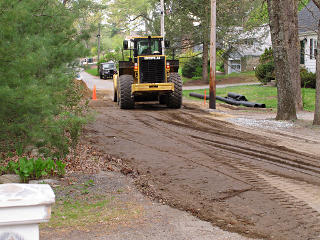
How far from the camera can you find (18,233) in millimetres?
2848

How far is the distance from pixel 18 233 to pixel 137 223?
153 inches

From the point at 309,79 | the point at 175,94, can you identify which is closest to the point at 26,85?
the point at 175,94

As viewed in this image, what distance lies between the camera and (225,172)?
9.69 meters

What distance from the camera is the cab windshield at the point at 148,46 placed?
→ 893 inches

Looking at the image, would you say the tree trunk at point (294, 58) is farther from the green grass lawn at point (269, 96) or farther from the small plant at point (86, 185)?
the small plant at point (86, 185)

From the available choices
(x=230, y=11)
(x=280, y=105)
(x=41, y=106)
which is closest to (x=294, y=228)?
(x=41, y=106)

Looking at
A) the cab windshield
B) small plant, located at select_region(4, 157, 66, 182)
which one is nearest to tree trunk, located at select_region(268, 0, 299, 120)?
the cab windshield

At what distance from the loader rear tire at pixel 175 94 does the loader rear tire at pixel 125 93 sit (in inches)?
70.4

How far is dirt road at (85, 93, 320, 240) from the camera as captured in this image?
22.5 feet

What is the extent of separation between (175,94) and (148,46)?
2607 mm

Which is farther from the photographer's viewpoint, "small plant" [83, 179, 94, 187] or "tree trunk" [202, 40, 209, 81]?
"tree trunk" [202, 40, 209, 81]

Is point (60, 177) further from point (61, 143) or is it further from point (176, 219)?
point (176, 219)

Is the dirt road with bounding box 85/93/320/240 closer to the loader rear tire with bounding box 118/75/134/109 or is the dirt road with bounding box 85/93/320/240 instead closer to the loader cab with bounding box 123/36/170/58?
the loader rear tire with bounding box 118/75/134/109

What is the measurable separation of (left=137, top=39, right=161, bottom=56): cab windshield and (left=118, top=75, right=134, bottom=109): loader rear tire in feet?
4.90
